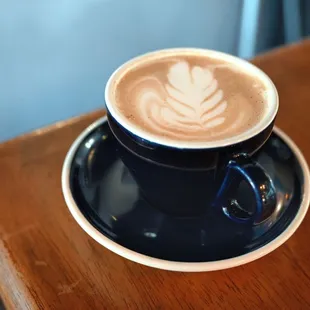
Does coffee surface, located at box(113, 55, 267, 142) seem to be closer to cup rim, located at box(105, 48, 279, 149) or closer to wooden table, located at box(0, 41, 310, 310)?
cup rim, located at box(105, 48, 279, 149)

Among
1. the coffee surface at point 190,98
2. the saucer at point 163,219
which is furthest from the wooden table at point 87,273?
the coffee surface at point 190,98

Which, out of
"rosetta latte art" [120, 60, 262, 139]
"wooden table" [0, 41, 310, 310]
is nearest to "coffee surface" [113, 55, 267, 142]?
"rosetta latte art" [120, 60, 262, 139]

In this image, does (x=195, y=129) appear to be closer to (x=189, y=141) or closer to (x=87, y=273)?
(x=189, y=141)

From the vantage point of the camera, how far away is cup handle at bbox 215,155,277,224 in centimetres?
41

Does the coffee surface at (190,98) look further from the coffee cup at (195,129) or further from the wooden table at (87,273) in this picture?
the wooden table at (87,273)

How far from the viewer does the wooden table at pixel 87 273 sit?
16.8 inches

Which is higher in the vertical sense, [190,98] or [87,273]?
[190,98]

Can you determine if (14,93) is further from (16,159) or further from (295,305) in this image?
(295,305)

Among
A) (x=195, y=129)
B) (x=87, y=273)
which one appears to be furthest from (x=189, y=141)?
(x=87, y=273)

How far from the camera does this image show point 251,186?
41 cm

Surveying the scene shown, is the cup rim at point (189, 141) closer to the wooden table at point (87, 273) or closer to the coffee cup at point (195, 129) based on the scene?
the coffee cup at point (195, 129)

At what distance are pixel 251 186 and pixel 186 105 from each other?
0.10m

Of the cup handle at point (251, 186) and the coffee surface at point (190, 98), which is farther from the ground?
the coffee surface at point (190, 98)

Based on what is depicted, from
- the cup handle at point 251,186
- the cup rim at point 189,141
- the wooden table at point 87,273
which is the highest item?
the cup rim at point 189,141
